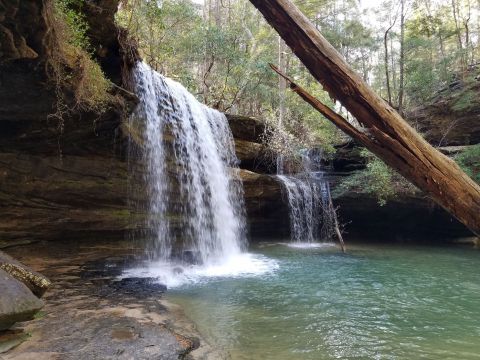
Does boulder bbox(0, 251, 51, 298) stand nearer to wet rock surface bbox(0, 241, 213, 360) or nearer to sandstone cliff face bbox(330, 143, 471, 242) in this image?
wet rock surface bbox(0, 241, 213, 360)

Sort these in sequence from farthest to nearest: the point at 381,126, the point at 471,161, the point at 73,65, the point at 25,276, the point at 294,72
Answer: the point at 294,72, the point at 471,161, the point at 73,65, the point at 25,276, the point at 381,126

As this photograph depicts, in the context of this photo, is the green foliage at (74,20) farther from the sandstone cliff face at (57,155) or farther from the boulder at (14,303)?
the boulder at (14,303)

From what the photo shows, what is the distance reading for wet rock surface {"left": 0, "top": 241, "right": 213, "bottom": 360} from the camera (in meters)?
3.92

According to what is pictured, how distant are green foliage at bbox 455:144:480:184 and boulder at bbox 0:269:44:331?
1384 centimetres

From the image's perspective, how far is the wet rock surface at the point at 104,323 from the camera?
12.9ft

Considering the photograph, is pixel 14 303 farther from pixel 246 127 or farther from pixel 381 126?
pixel 246 127

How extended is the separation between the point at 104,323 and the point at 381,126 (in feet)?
13.2

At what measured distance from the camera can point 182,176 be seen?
11570 mm

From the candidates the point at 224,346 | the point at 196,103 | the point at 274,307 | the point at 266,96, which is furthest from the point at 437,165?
the point at 266,96

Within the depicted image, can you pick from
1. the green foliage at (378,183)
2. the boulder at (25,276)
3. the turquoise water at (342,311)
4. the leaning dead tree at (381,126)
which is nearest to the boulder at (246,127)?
the green foliage at (378,183)

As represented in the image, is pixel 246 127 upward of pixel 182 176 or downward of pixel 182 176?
upward

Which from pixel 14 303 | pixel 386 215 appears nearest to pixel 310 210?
pixel 386 215

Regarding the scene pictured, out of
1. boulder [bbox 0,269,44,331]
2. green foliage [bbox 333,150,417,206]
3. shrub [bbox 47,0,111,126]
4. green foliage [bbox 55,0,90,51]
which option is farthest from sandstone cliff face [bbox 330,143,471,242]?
boulder [bbox 0,269,44,331]

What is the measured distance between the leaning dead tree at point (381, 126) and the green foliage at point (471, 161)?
11.7m
